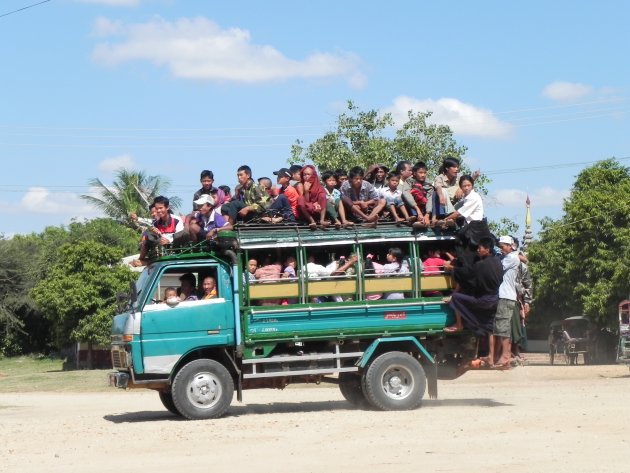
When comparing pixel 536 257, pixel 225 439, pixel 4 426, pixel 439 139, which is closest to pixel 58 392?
pixel 4 426

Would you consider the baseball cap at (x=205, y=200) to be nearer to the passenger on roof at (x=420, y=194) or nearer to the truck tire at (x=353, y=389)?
the passenger on roof at (x=420, y=194)

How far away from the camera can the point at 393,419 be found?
15.8 m

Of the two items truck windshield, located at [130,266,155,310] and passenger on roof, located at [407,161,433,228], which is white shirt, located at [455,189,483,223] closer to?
passenger on roof, located at [407,161,433,228]

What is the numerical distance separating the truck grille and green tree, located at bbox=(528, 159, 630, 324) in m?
30.2

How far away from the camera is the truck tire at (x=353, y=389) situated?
698 inches

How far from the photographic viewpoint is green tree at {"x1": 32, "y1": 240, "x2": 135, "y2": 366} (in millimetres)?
48312

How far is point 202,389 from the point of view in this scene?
16.5 metres

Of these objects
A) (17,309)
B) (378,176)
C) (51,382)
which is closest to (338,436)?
(378,176)

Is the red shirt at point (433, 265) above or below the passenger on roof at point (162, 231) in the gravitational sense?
below

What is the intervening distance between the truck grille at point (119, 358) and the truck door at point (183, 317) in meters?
0.42

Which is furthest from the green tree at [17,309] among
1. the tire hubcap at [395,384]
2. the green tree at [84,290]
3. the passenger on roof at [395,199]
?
the tire hubcap at [395,384]

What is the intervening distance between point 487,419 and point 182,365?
15.2ft

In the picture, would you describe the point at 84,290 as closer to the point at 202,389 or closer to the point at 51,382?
the point at 51,382

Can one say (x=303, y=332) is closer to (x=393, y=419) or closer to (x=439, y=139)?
(x=393, y=419)
